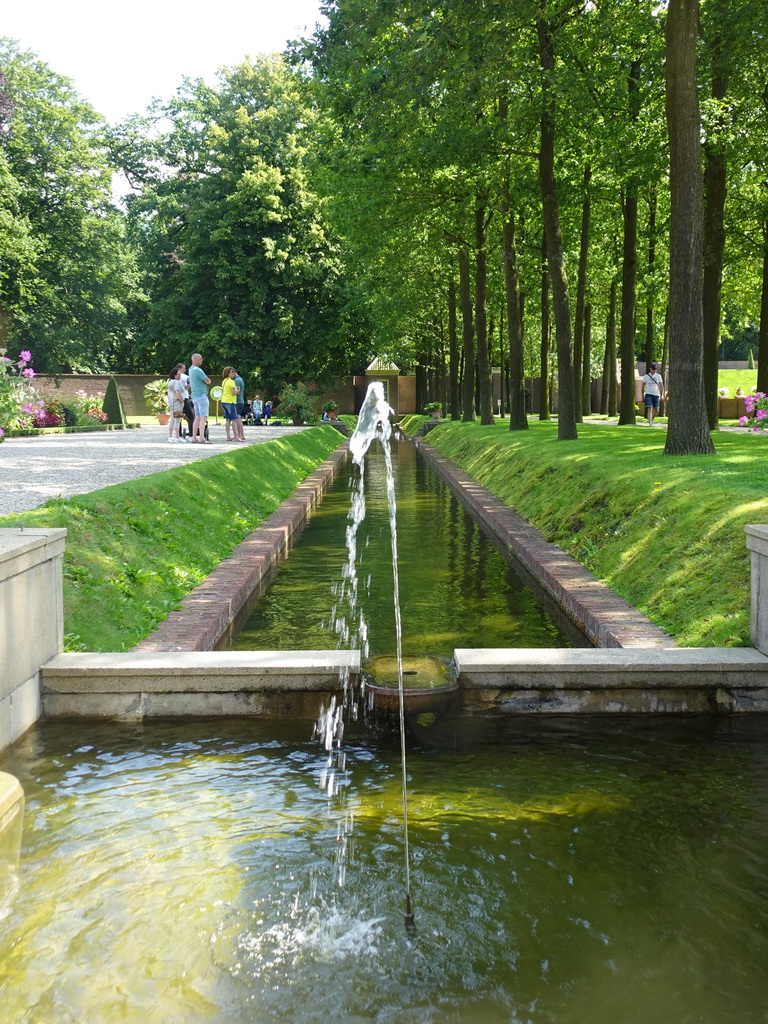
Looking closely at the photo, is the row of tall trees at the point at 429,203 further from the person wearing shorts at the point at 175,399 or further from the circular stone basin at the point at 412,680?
the circular stone basin at the point at 412,680

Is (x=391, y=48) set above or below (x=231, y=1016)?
above

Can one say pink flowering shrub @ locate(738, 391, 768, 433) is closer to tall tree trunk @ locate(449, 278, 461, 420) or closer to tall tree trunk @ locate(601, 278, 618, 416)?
tall tree trunk @ locate(601, 278, 618, 416)

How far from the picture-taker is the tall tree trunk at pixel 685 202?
12570 mm

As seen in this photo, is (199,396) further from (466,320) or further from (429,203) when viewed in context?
(466,320)

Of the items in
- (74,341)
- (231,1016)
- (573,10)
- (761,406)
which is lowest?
(231,1016)

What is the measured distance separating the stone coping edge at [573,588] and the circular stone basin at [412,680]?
4.42 feet

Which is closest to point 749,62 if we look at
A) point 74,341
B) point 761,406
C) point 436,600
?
point 761,406

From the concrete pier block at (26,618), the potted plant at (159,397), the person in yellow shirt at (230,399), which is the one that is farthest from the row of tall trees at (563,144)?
the potted plant at (159,397)

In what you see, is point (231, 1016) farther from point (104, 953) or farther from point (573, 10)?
point (573, 10)

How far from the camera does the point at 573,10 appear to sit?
1905 centimetres

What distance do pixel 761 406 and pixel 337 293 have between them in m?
39.1

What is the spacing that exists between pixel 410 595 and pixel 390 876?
5.81 meters

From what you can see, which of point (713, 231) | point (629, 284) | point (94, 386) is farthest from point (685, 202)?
point (94, 386)

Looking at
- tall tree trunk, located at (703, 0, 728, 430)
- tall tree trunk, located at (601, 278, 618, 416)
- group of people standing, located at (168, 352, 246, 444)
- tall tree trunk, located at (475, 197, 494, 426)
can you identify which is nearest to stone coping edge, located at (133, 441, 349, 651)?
group of people standing, located at (168, 352, 246, 444)
